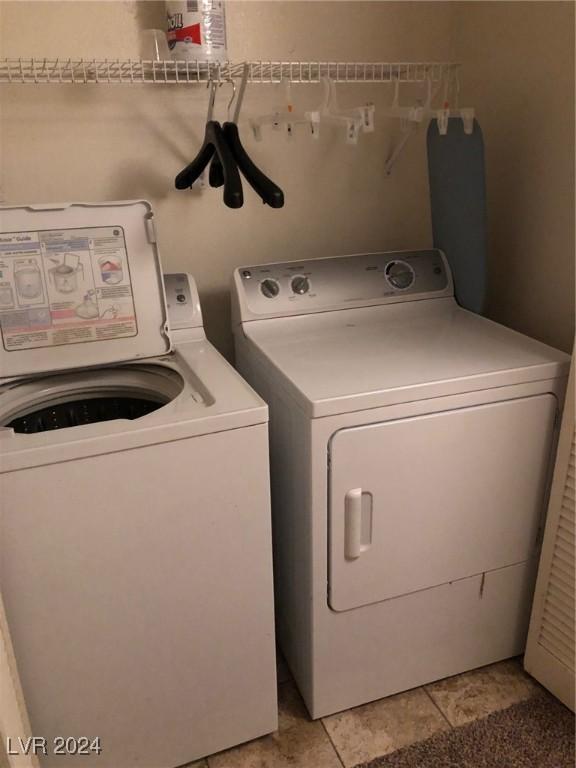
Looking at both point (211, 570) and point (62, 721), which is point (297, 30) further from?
point (62, 721)

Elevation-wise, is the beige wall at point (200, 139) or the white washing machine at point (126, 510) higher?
the beige wall at point (200, 139)

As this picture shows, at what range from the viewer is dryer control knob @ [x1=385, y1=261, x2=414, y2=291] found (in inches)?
79.2

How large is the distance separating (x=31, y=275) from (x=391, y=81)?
4.36 feet

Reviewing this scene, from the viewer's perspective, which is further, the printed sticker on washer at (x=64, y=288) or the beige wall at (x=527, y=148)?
the beige wall at (x=527, y=148)

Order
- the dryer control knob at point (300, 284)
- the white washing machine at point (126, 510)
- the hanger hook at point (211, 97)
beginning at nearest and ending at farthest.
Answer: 1. the white washing machine at point (126, 510)
2. the hanger hook at point (211, 97)
3. the dryer control knob at point (300, 284)

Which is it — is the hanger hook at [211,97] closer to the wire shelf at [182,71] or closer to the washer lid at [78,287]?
the wire shelf at [182,71]

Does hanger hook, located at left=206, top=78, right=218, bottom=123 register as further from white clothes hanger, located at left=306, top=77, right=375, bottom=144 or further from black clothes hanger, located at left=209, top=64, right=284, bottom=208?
white clothes hanger, located at left=306, top=77, right=375, bottom=144

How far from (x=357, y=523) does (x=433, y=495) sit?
0.74ft

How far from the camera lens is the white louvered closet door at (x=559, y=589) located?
1569 mm

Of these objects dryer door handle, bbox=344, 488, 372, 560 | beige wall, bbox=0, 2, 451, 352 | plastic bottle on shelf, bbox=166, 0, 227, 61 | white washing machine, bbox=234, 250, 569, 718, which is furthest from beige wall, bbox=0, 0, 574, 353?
dryer door handle, bbox=344, 488, 372, 560

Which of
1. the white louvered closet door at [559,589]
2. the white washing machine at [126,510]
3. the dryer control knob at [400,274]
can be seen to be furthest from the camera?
the dryer control knob at [400,274]

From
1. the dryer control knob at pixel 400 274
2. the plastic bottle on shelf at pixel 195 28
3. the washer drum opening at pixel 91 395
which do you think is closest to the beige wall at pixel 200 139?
the plastic bottle on shelf at pixel 195 28

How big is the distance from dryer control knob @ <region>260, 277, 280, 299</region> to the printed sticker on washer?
404 millimetres

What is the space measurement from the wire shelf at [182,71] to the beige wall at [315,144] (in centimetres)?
4
